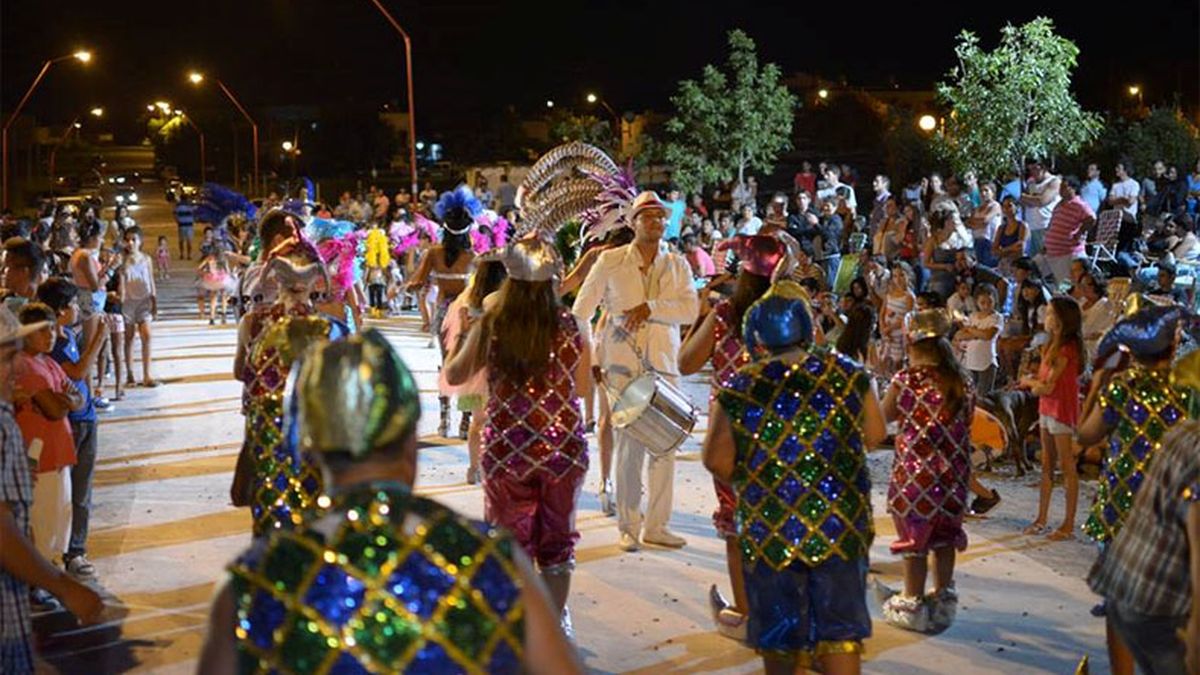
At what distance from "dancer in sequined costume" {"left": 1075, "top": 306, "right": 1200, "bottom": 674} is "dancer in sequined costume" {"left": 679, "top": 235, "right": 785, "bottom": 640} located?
1.74m

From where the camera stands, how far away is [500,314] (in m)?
A: 6.94

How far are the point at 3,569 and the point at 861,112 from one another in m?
43.6

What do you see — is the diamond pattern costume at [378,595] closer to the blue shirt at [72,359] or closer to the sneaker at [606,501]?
the blue shirt at [72,359]

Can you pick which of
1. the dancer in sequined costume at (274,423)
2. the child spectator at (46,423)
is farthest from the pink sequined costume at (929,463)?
the child spectator at (46,423)

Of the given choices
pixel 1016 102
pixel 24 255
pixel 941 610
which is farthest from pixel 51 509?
pixel 1016 102

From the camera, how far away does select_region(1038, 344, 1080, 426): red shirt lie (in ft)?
30.8

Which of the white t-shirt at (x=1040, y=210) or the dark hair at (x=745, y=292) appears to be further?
the white t-shirt at (x=1040, y=210)

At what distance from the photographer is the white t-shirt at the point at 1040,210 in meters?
19.4

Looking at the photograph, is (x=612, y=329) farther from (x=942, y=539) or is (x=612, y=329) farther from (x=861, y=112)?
(x=861, y=112)

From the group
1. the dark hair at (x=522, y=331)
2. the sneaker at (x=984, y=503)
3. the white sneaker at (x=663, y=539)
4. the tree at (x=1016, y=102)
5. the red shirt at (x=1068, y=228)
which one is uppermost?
the tree at (x=1016, y=102)

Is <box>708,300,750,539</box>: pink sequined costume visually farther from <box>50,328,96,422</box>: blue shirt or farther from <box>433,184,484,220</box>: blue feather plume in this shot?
<box>433,184,484,220</box>: blue feather plume

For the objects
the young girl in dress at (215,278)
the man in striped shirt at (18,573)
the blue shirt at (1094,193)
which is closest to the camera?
the man in striped shirt at (18,573)

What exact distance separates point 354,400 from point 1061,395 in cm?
753

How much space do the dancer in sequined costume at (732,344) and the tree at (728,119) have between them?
85.2ft
